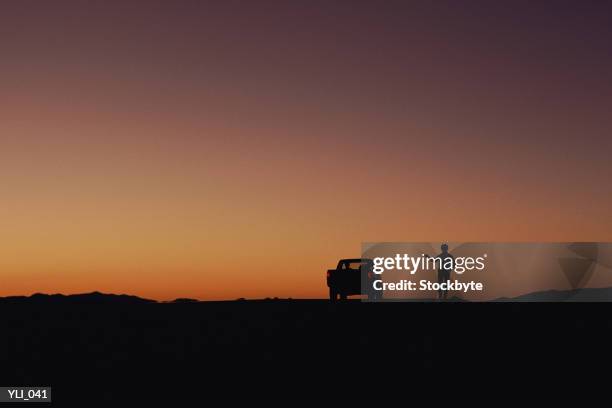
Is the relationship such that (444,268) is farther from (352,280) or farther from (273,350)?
(273,350)

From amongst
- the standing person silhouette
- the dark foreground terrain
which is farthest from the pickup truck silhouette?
the dark foreground terrain

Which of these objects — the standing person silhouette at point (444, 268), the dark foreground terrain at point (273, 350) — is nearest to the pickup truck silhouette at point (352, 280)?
→ the standing person silhouette at point (444, 268)

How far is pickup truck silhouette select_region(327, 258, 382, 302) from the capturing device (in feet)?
101

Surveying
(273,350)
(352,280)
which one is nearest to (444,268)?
(352,280)

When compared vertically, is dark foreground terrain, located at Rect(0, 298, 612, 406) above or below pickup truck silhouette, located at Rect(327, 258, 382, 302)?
below

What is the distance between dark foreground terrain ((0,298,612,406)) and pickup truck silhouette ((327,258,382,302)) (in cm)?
841

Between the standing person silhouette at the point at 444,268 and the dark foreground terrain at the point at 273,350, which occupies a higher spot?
the standing person silhouette at the point at 444,268

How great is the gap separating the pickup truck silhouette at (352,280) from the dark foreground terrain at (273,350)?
841 cm

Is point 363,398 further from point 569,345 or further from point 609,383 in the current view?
point 569,345

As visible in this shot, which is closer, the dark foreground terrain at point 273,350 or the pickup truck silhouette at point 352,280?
the dark foreground terrain at point 273,350

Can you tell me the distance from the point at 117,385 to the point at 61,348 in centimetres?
473

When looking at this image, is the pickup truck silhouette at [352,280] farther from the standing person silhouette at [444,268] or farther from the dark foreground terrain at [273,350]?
the dark foreground terrain at [273,350]

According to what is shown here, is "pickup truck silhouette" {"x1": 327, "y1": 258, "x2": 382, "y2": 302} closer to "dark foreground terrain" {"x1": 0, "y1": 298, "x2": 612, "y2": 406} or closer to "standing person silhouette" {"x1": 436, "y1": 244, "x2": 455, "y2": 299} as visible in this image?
"standing person silhouette" {"x1": 436, "y1": 244, "x2": 455, "y2": 299}

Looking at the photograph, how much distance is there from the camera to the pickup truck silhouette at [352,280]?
101 ft
